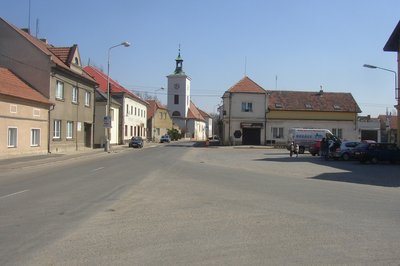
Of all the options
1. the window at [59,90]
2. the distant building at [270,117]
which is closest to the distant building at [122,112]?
the distant building at [270,117]

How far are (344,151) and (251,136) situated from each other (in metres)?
30.6

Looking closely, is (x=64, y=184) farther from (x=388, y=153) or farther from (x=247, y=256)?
(x=388, y=153)

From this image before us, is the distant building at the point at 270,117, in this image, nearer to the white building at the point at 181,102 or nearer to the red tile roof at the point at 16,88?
the red tile roof at the point at 16,88

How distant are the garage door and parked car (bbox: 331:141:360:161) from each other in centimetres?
2994

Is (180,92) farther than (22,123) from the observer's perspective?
Yes

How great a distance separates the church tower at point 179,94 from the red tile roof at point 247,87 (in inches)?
1926

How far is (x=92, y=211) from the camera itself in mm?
10766

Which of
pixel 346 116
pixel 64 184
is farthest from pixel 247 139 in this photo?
pixel 64 184

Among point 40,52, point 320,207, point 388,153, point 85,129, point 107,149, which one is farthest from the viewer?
point 85,129

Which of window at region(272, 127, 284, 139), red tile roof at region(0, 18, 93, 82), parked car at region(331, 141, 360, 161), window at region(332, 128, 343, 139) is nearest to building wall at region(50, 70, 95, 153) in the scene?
red tile roof at region(0, 18, 93, 82)

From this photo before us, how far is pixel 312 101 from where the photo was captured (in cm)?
6850

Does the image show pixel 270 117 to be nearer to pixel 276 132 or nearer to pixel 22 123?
pixel 276 132

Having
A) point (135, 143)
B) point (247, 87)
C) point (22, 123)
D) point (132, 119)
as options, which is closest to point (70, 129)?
point (22, 123)

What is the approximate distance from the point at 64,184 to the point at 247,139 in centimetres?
5074
